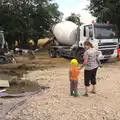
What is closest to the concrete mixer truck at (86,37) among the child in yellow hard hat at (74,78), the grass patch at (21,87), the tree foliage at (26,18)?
the grass patch at (21,87)

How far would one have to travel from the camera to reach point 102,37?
20.6 metres

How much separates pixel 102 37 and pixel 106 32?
0.56 m

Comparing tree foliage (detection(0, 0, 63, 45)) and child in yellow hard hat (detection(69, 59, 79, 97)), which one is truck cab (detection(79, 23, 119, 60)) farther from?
tree foliage (detection(0, 0, 63, 45))

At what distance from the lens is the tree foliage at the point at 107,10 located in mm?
25156

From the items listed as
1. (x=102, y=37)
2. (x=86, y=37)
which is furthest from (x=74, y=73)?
(x=102, y=37)

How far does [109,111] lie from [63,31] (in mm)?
15689

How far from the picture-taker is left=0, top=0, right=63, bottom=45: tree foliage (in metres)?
35.9

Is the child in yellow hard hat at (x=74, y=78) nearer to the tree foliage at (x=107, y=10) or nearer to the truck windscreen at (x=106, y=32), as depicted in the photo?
the truck windscreen at (x=106, y=32)

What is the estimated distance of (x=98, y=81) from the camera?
44.0ft

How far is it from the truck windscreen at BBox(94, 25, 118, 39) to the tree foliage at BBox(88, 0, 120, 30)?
4.05 m

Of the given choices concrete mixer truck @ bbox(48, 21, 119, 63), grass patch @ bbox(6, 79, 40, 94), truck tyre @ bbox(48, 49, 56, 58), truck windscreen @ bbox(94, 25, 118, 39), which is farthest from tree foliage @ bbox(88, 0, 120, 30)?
grass patch @ bbox(6, 79, 40, 94)

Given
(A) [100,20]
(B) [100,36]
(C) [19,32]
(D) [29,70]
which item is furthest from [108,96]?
(C) [19,32]

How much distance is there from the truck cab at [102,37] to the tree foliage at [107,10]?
4049 millimetres

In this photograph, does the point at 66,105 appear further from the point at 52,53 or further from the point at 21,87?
the point at 52,53
